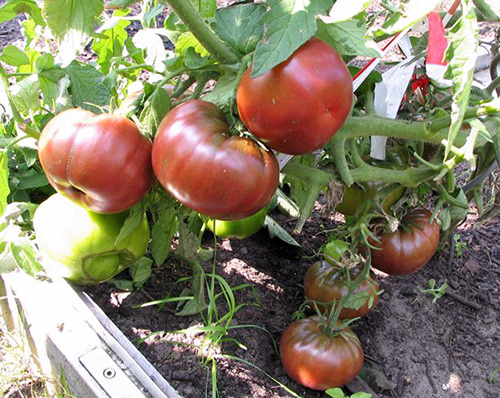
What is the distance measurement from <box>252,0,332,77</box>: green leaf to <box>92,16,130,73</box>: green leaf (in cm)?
79

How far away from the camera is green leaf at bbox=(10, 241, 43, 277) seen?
1065 millimetres

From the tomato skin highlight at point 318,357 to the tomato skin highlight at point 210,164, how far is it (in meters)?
0.48

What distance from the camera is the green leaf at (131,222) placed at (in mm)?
1060

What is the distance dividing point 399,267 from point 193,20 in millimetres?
804

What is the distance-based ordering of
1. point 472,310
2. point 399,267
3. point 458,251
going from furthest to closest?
point 458,251
point 472,310
point 399,267

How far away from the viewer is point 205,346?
124cm

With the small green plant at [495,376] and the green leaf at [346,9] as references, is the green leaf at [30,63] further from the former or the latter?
the small green plant at [495,376]

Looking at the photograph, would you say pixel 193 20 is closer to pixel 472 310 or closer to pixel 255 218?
pixel 255 218

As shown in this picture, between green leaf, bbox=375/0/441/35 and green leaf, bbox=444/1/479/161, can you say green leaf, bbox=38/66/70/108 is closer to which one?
green leaf, bbox=375/0/441/35

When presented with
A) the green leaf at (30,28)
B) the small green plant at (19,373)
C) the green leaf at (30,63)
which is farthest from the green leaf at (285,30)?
the small green plant at (19,373)

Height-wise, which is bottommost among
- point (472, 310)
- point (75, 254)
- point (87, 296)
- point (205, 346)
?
point (472, 310)

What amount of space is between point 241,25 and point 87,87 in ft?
1.54

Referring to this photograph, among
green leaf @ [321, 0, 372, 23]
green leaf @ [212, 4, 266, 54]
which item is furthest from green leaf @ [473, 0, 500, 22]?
green leaf @ [212, 4, 266, 54]

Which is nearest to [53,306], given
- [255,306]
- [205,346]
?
[205,346]
